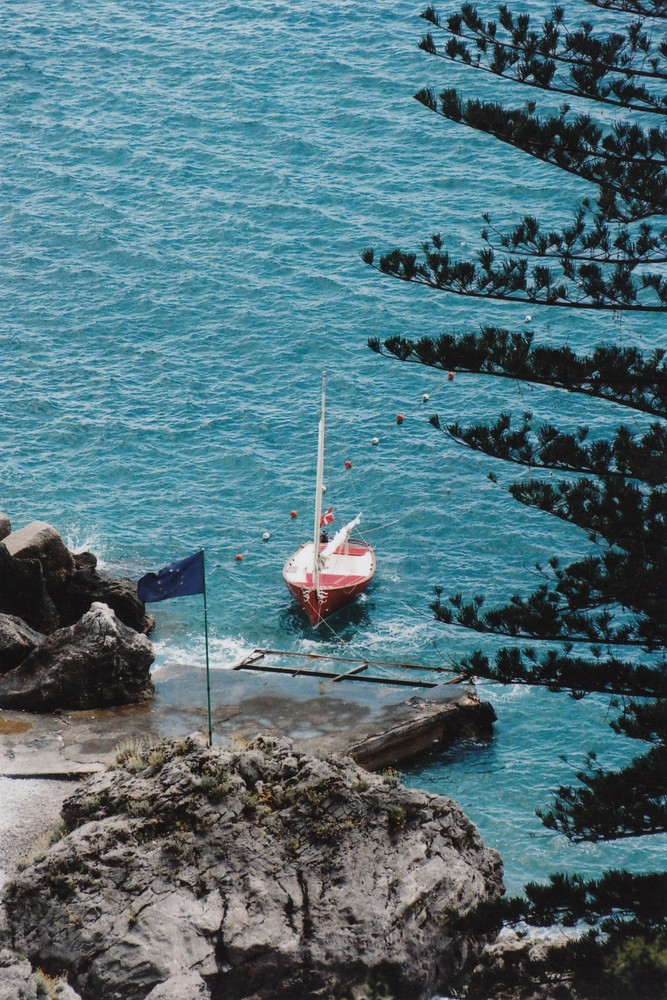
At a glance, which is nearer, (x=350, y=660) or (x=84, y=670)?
(x=84, y=670)

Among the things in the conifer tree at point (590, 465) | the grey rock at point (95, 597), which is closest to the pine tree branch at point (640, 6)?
the conifer tree at point (590, 465)

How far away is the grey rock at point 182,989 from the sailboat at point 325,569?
19062mm

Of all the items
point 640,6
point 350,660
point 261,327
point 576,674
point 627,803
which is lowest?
point 350,660

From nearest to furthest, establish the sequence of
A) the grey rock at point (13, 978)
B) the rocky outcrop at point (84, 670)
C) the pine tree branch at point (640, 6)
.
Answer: the grey rock at point (13, 978) → the pine tree branch at point (640, 6) → the rocky outcrop at point (84, 670)

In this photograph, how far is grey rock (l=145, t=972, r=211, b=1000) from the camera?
15766 millimetres

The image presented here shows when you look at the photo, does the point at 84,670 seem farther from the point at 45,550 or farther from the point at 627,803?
the point at 627,803

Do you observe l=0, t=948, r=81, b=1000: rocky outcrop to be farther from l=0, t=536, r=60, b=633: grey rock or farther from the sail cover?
the sail cover

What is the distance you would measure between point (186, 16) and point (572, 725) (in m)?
54.9

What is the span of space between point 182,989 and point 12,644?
13.7 meters

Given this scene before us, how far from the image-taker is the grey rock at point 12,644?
2819cm

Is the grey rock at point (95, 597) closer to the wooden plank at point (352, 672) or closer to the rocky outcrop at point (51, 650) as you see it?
the rocky outcrop at point (51, 650)

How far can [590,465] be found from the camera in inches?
672

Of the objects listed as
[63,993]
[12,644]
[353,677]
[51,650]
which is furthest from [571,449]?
[12,644]

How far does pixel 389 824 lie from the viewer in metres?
18.9
